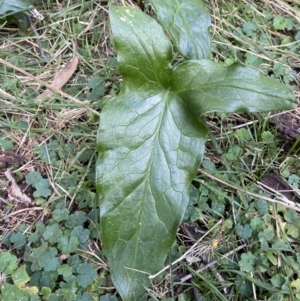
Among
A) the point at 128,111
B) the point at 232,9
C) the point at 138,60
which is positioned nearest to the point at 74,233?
the point at 128,111

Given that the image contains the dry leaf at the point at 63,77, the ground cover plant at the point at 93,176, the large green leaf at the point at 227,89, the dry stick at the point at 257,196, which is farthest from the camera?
the dry leaf at the point at 63,77

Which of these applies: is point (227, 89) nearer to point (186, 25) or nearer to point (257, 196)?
point (186, 25)

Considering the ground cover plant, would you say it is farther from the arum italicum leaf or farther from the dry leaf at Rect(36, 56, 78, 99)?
the arum italicum leaf

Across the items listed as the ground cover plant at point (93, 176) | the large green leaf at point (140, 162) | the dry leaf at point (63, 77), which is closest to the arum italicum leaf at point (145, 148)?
the large green leaf at point (140, 162)

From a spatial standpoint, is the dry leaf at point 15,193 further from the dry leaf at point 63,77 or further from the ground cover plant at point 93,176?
the dry leaf at point 63,77

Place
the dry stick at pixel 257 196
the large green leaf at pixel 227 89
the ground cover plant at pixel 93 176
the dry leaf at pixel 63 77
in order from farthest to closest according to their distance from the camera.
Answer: the dry leaf at pixel 63 77
the dry stick at pixel 257 196
the ground cover plant at pixel 93 176
the large green leaf at pixel 227 89

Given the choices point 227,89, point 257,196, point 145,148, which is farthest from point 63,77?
point 257,196

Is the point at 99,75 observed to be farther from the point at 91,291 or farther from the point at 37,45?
the point at 91,291
